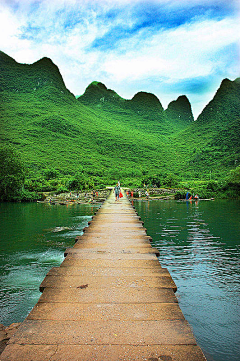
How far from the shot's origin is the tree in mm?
35656

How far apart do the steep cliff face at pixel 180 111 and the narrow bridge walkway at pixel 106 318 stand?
144 metres

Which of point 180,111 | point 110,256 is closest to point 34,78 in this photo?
point 180,111

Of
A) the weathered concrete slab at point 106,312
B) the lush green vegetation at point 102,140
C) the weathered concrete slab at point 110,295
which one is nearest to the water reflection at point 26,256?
the weathered concrete slab at point 110,295

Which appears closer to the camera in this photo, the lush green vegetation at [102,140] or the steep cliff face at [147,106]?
the lush green vegetation at [102,140]

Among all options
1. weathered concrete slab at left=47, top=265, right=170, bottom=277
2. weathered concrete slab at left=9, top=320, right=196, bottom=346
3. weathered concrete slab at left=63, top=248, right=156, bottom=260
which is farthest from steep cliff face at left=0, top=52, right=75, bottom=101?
weathered concrete slab at left=9, top=320, right=196, bottom=346

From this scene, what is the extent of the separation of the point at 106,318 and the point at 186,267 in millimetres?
7170

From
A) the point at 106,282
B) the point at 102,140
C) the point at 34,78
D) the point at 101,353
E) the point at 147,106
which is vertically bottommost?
the point at 101,353

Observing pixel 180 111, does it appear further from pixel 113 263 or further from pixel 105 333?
pixel 105 333

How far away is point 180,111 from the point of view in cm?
15050

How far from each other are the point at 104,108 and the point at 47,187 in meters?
94.0

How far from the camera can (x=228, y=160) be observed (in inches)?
2675

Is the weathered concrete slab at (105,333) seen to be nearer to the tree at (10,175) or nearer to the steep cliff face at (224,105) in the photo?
the tree at (10,175)

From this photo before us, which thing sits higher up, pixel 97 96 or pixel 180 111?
pixel 97 96

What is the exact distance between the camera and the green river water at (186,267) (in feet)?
19.3
